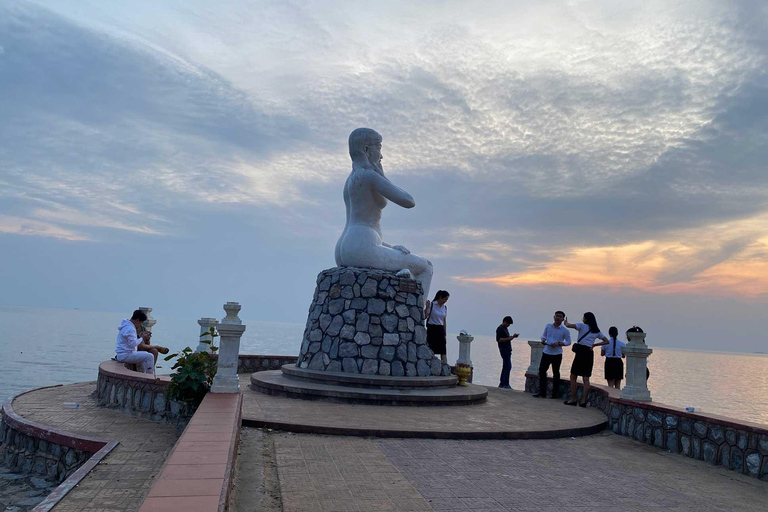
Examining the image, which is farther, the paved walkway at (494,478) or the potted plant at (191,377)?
the potted plant at (191,377)

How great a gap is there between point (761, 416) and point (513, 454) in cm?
1965

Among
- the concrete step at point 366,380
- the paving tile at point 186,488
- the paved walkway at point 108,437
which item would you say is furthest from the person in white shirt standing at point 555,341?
the paving tile at point 186,488

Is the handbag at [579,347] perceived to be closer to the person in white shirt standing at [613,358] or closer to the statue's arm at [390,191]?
the person in white shirt standing at [613,358]

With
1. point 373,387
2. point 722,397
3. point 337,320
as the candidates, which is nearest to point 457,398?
point 373,387

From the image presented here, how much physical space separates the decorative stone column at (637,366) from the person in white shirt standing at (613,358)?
183 cm

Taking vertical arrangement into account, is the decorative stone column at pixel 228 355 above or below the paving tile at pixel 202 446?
above

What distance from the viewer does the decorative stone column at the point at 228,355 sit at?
7.34 metres

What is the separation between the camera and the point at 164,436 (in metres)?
7.30

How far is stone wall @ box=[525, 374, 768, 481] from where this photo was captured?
20.0 feet

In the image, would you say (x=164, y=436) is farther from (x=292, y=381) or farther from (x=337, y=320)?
(x=337, y=320)

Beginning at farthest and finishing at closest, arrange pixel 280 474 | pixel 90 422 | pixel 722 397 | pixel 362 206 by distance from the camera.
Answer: pixel 722 397
pixel 362 206
pixel 90 422
pixel 280 474

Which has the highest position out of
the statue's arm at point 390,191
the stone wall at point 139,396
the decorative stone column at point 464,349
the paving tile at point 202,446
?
the statue's arm at point 390,191

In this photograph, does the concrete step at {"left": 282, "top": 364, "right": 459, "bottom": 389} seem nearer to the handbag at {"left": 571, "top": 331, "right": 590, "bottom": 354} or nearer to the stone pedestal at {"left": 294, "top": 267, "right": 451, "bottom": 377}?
the stone pedestal at {"left": 294, "top": 267, "right": 451, "bottom": 377}

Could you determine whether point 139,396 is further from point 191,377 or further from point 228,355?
point 228,355
